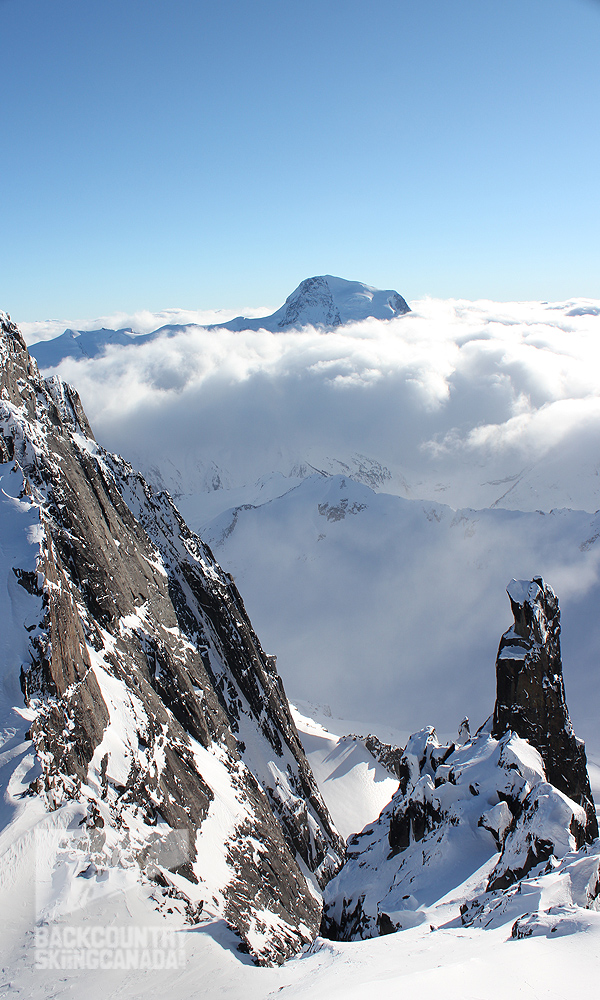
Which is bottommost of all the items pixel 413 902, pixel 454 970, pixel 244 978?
pixel 413 902

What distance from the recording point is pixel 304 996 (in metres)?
24.5

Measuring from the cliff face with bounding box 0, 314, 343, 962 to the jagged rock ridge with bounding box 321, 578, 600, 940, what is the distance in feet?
30.8

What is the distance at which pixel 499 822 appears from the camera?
3853cm

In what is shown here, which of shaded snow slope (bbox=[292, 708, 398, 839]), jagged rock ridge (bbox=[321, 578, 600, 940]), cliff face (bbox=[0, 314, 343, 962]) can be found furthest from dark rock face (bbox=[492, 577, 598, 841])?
shaded snow slope (bbox=[292, 708, 398, 839])

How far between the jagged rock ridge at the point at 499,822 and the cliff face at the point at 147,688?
9394 millimetres

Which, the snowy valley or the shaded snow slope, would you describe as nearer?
the snowy valley

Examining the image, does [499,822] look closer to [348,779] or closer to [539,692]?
[539,692]

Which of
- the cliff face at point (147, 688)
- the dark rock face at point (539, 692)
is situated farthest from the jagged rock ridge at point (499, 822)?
the cliff face at point (147, 688)

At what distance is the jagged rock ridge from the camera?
102 feet

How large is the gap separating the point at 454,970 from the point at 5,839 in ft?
77.7

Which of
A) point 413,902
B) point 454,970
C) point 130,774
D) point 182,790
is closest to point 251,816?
point 182,790

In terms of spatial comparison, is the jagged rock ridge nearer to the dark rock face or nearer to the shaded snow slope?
the dark rock face

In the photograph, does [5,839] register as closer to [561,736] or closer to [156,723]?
[156,723]

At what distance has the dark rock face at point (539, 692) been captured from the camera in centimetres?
4653
